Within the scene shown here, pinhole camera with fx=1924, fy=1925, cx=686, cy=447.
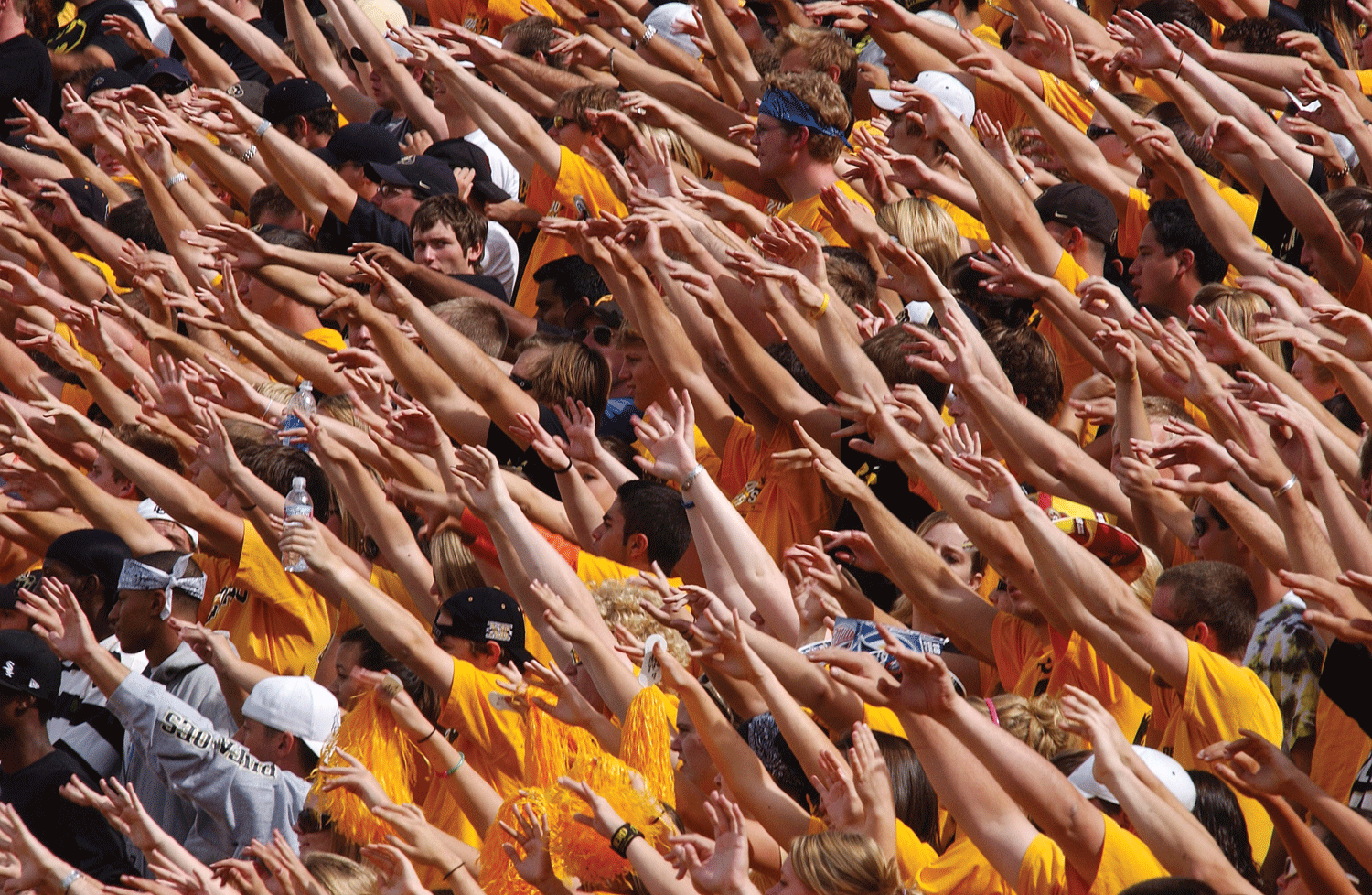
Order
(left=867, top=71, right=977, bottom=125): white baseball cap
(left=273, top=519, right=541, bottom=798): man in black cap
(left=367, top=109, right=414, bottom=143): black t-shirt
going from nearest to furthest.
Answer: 1. (left=273, top=519, right=541, bottom=798): man in black cap
2. (left=867, top=71, right=977, bottom=125): white baseball cap
3. (left=367, top=109, right=414, bottom=143): black t-shirt

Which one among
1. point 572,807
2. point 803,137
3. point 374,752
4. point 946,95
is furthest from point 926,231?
point 572,807

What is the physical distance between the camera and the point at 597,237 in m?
6.53

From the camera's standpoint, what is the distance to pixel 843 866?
371 cm

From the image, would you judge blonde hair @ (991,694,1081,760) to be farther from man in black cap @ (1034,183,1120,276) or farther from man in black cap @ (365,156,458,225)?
man in black cap @ (365,156,458,225)

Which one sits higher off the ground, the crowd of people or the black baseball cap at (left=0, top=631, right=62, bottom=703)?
the crowd of people

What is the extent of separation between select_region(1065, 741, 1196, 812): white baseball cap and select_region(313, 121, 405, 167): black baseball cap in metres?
5.35

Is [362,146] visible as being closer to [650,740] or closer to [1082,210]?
[1082,210]

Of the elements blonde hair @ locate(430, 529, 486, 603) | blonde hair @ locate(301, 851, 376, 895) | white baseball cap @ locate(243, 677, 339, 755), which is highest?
blonde hair @ locate(301, 851, 376, 895)

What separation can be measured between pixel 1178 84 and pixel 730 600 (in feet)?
8.43

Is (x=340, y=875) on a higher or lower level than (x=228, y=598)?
higher

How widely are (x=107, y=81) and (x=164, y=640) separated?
17.1 feet

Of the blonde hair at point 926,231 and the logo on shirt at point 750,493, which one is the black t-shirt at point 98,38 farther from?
the logo on shirt at point 750,493

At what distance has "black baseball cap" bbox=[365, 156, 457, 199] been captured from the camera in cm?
821

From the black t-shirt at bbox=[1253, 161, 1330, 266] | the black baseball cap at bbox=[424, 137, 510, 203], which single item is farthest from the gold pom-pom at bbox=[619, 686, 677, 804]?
Result: the black baseball cap at bbox=[424, 137, 510, 203]
